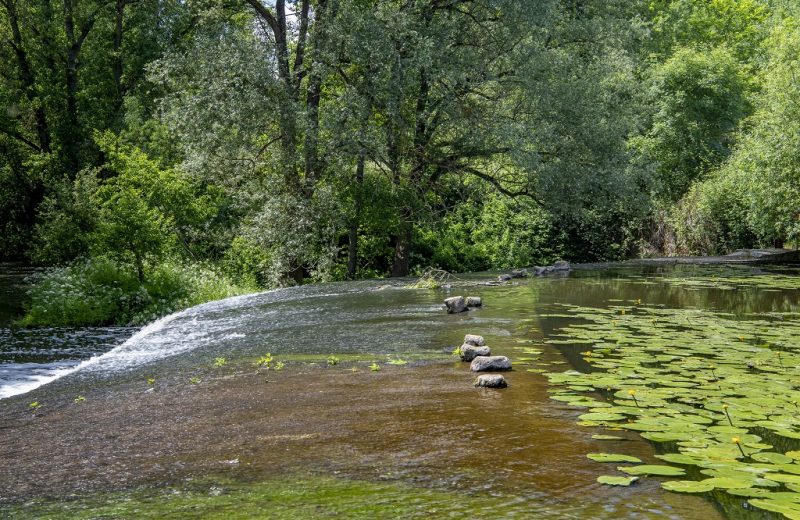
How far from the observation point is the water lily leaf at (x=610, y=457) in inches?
174

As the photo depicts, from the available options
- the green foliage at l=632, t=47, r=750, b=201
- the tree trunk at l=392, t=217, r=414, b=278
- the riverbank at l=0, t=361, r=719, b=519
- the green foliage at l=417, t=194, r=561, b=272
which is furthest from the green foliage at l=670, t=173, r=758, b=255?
the riverbank at l=0, t=361, r=719, b=519

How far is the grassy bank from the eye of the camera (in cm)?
1491

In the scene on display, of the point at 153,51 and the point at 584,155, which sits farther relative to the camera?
the point at 153,51

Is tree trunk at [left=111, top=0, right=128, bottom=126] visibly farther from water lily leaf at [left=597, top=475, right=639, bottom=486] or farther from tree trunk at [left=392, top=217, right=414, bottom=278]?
water lily leaf at [left=597, top=475, right=639, bottom=486]

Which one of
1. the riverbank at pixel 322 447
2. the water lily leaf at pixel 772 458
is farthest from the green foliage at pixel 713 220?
the water lily leaf at pixel 772 458

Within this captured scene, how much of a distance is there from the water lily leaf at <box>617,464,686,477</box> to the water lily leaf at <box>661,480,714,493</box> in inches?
4.3

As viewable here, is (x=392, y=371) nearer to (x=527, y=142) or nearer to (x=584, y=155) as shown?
(x=527, y=142)

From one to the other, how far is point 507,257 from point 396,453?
20144 mm

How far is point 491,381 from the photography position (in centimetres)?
634

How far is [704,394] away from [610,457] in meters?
1.92

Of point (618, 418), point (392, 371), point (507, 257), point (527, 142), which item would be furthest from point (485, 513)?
point (507, 257)

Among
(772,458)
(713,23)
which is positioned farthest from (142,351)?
(713,23)

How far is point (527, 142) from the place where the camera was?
1908cm

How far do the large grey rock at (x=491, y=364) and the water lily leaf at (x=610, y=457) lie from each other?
8.08 feet
